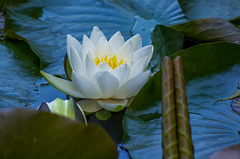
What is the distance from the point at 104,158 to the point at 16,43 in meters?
1.19

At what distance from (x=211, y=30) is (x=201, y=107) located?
0.65m

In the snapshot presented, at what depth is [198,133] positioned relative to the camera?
1165 mm

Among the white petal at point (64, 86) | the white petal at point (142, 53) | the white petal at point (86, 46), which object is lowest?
the white petal at point (64, 86)

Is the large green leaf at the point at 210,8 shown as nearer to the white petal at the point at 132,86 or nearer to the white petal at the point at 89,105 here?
the white petal at the point at 132,86

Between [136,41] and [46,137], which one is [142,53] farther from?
[46,137]

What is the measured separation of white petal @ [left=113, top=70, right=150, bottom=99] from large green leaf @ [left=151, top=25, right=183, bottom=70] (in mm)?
300

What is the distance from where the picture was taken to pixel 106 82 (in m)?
1.28

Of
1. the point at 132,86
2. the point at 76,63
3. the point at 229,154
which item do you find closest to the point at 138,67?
the point at 132,86

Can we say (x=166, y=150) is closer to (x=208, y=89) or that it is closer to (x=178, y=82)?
(x=178, y=82)

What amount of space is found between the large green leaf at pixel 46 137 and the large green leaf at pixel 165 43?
855mm

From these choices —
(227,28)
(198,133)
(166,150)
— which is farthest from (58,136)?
(227,28)

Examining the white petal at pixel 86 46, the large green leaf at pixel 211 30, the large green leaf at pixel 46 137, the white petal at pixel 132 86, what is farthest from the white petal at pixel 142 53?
the large green leaf at pixel 46 137

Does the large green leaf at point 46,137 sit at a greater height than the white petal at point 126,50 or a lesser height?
lesser

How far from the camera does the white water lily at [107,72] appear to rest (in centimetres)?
128
